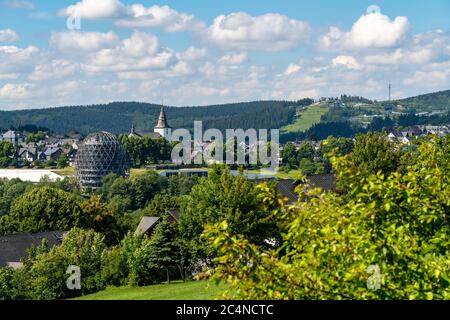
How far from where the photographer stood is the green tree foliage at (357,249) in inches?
351

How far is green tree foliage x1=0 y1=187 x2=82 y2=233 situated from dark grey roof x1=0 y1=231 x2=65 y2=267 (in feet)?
16.3

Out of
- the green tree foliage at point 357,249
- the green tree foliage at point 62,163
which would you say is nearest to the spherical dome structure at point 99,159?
the green tree foliage at point 62,163

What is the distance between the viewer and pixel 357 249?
30.5ft

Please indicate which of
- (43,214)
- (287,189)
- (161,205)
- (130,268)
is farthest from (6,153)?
(130,268)

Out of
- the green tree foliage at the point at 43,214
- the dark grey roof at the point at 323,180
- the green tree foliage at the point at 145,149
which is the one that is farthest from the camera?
the green tree foliage at the point at 145,149

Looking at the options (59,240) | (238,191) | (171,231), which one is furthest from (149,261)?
(59,240)

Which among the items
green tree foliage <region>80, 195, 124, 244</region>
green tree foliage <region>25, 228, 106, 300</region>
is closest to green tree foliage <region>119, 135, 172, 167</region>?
green tree foliage <region>80, 195, 124, 244</region>

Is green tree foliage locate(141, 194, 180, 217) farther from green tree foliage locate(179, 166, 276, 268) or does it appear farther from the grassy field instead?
the grassy field

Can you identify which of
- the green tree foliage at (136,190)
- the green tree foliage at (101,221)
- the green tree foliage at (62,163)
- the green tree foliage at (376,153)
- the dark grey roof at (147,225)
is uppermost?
the green tree foliage at (376,153)

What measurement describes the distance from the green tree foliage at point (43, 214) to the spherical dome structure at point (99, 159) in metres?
78.7

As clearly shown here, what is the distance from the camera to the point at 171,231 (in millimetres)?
36719

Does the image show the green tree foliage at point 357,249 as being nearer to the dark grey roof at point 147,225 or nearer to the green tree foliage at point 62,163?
the dark grey roof at point 147,225
